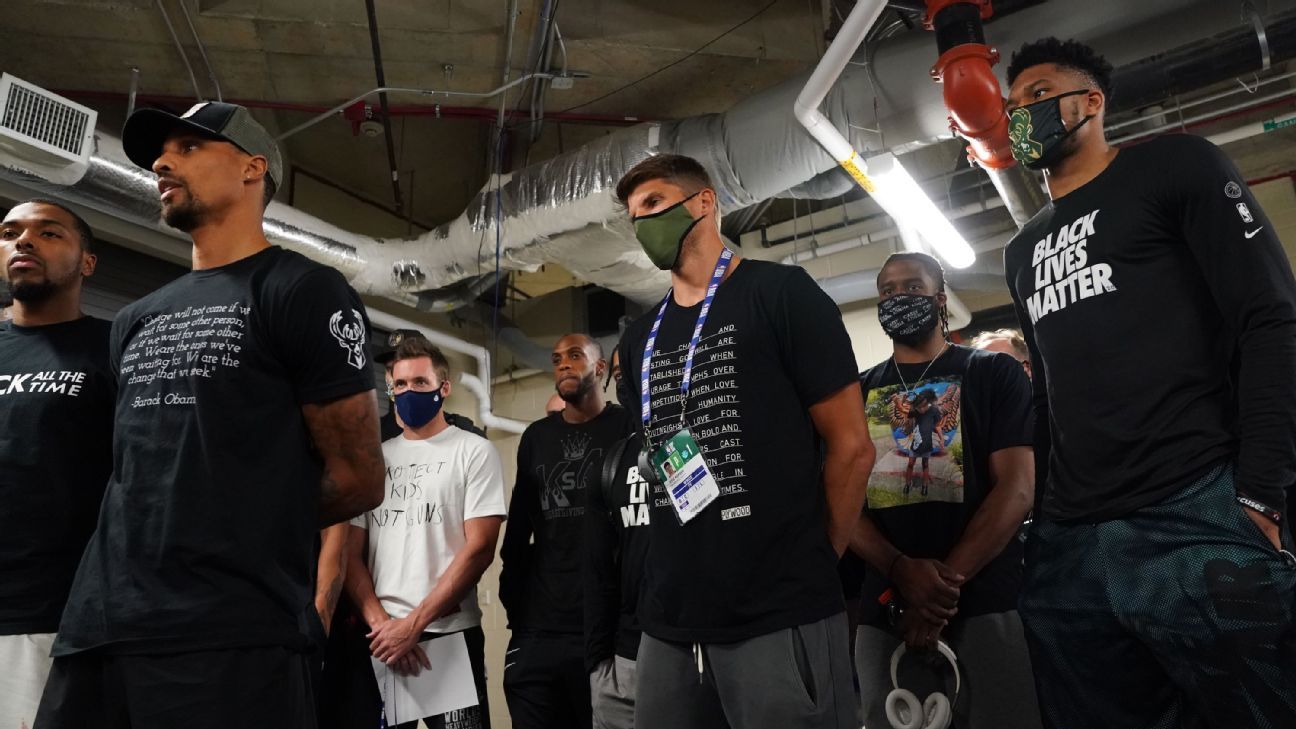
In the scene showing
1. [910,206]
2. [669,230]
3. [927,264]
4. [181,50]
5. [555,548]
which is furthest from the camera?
[181,50]

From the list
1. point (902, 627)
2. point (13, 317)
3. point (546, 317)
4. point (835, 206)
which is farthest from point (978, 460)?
point (546, 317)

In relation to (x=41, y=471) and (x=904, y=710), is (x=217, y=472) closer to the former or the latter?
(x=41, y=471)

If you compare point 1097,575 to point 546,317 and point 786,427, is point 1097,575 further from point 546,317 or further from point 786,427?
point 546,317

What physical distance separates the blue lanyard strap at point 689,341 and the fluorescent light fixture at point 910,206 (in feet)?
5.73

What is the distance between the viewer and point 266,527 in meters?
1.33

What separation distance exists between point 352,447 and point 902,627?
1427 mm

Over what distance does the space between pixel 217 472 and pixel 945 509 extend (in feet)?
5.69

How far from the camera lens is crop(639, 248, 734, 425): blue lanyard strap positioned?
67.2 inches

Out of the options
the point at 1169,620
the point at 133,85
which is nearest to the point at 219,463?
the point at 1169,620

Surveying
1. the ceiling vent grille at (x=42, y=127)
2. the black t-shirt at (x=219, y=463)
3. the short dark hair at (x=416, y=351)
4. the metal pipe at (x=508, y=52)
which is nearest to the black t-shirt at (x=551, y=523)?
the short dark hair at (x=416, y=351)

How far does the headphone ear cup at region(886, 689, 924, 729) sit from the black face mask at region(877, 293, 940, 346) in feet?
3.07

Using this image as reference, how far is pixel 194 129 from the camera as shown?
1.58 metres

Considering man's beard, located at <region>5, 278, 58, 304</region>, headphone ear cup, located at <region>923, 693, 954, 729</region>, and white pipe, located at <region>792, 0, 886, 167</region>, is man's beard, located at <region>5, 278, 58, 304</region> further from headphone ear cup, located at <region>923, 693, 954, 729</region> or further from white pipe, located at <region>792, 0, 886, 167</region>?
white pipe, located at <region>792, 0, 886, 167</region>

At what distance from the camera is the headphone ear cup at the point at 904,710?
2.08 meters
